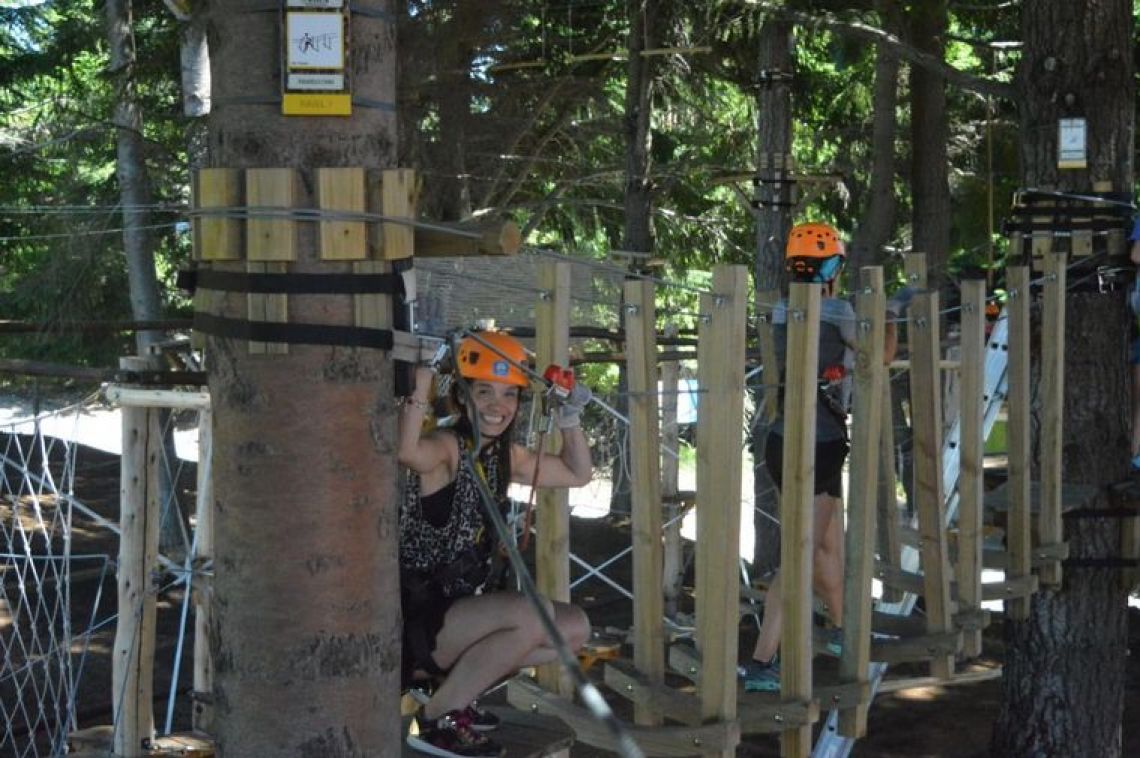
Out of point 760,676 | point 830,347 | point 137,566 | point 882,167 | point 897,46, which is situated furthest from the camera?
point 882,167

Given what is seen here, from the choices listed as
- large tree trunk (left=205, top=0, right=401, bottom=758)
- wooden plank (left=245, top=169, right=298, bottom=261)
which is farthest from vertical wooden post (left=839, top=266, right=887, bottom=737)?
wooden plank (left=245, top=169, right=298, bottom=261)

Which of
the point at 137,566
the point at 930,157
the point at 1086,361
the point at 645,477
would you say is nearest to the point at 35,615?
the point at 137,566

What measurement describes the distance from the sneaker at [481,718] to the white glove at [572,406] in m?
0.67

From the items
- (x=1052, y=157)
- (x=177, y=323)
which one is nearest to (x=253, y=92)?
(x=177, y=323)

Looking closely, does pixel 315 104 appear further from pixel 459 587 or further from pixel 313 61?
pixel 459 587

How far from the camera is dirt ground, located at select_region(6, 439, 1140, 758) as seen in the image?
8.88 m

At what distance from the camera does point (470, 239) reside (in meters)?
2.74

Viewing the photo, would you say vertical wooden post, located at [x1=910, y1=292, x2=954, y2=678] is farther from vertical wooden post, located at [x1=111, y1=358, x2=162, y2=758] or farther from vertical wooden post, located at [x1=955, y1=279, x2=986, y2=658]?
vertical wooden post, located at [x1=111, y1=358, x2=162, y2=758]

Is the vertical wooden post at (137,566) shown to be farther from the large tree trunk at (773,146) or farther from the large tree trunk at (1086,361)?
the large tree trunk at (773,146)

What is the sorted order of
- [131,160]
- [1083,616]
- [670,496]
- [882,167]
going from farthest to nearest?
[882,167], [131,160], [670,496], [1083,616]

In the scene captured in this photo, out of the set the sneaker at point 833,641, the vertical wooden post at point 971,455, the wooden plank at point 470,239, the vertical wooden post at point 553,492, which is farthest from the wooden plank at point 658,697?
the wooden plank at point 470,239

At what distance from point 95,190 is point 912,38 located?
680 cm

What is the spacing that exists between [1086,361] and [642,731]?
11.9 feet

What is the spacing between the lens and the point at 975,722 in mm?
9766
